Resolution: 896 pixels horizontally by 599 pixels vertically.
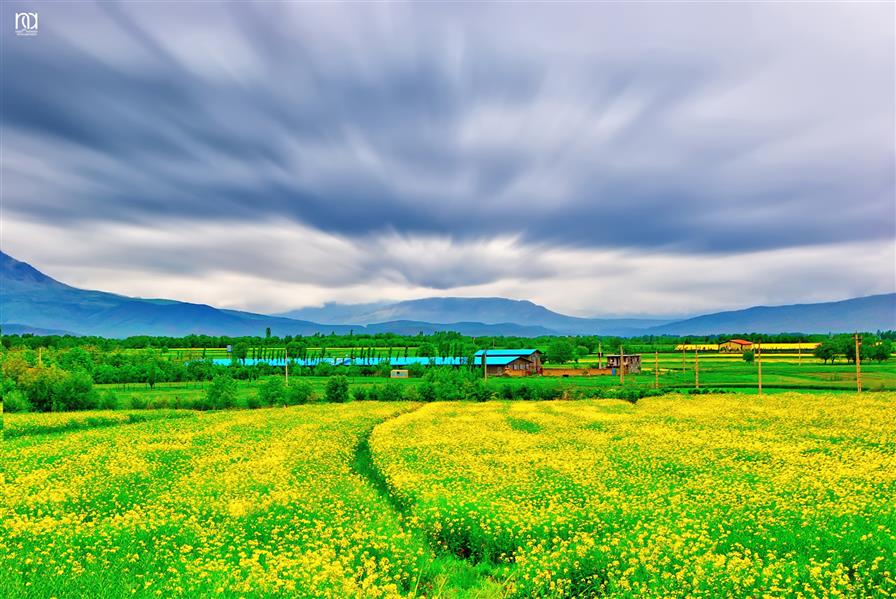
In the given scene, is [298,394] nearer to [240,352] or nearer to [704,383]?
[704,383]

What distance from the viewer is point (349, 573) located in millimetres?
11766

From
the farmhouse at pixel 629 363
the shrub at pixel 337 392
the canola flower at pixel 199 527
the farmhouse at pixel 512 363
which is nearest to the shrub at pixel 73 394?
the shrub at pixel 337 392

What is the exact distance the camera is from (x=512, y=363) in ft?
391

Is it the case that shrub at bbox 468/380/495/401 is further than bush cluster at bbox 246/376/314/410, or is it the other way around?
shrub at bbox 468/380/495/401

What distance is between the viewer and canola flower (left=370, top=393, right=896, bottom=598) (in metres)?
11.2

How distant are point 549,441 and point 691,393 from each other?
4537 centimetres

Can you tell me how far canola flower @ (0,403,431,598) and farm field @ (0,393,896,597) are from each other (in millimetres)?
74

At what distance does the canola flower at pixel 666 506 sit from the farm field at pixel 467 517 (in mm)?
→ 75

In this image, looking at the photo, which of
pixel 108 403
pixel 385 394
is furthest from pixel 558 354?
pixel 108 403

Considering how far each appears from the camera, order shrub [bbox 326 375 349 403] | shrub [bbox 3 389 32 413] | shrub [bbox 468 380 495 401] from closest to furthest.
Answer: shrub [bbox 3 389 32 413]
shrub [bbox 326 375 349 403]
shrub [bbox 468 380 495 401]

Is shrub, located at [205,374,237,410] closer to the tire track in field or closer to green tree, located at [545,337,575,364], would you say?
the tire track in field

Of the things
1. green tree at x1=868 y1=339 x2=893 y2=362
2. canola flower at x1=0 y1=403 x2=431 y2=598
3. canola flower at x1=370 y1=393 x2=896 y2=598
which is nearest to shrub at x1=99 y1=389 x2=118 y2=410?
canola flower at x1=0 y1=403 x2=431 y2=598

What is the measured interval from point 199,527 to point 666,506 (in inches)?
542

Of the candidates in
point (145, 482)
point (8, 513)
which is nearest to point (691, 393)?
point (145, 482)
